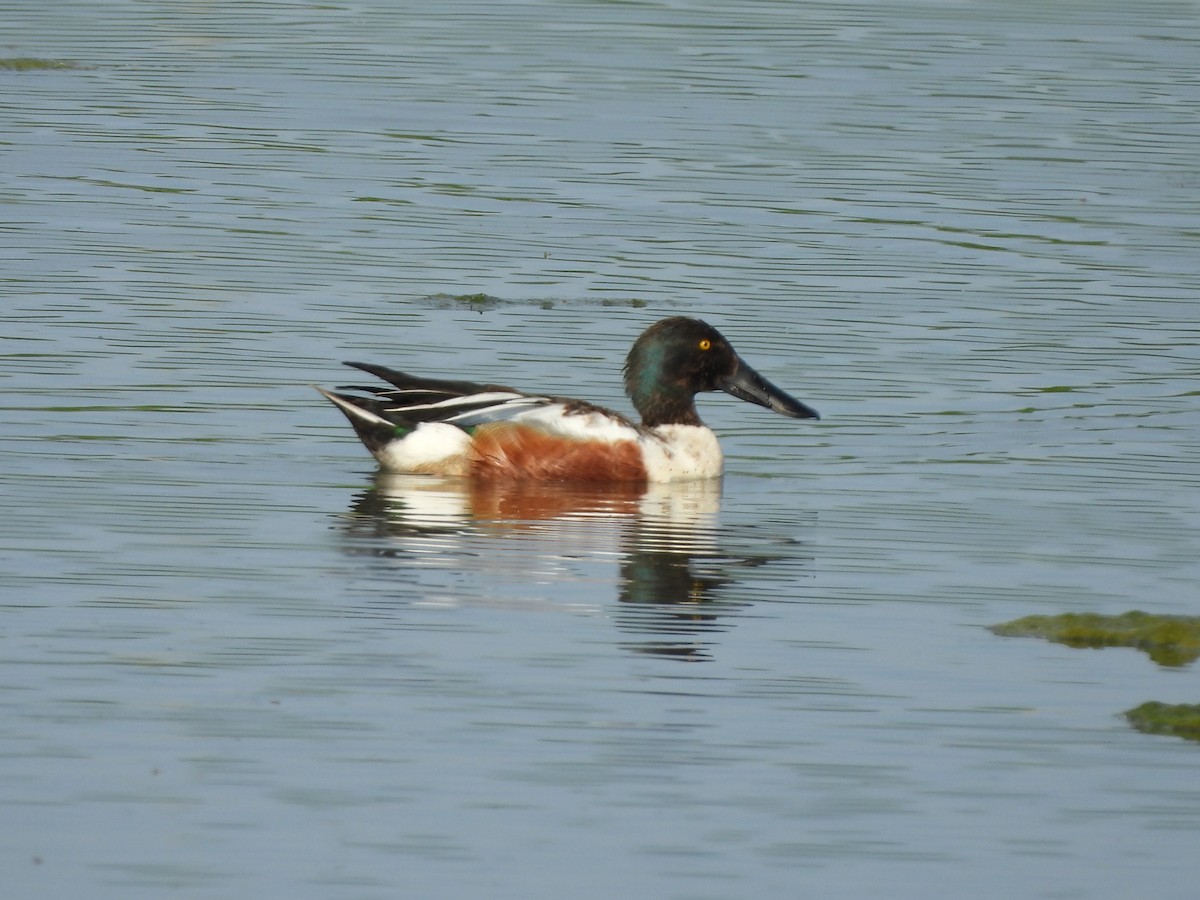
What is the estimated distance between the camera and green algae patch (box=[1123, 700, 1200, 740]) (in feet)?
27.6

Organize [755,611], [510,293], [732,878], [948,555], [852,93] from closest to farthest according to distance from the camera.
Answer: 1. [732,878]
2. [755,611]
3. [948,555]
4. [510,293]
5. [852,93]

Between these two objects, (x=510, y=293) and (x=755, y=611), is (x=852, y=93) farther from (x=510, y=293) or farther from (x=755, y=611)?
(x=755, y=611)

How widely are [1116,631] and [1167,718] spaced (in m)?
1.18

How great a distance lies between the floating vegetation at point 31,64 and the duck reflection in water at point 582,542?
1459 cm

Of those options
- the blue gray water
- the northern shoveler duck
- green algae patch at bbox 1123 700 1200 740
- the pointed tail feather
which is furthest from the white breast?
green algae patch at bbox 1123 700 1200 740

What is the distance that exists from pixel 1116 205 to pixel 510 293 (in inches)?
235

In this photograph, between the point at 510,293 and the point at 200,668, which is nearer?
the point at 200,668

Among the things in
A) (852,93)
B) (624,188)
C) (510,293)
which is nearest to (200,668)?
(510,293)

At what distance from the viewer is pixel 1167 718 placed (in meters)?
8.48

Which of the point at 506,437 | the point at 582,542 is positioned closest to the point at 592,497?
the point at 506,437

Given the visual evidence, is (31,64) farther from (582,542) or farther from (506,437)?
(582,542)

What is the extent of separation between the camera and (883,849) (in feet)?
23.5

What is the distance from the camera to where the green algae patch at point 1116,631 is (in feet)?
31.3

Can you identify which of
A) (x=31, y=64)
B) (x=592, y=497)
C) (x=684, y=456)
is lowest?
(x=592, y=497)
